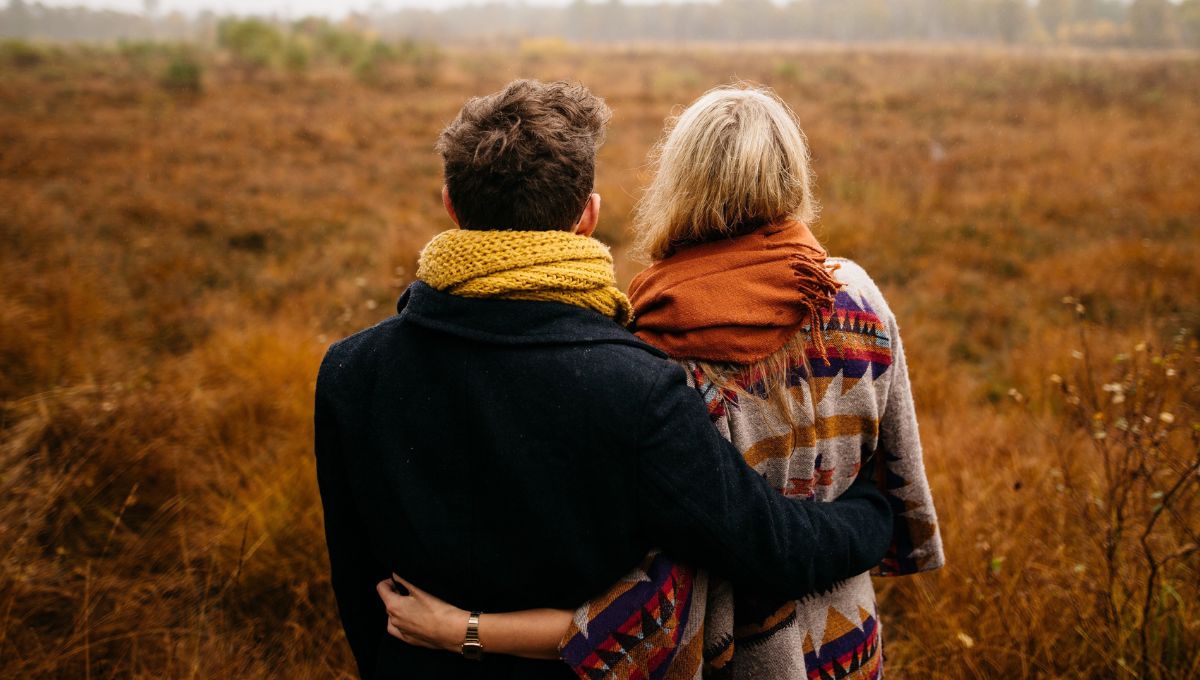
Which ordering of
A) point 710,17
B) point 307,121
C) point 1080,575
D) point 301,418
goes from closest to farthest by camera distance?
point 1080,575 < point 301,418 < point 307,121 < point 710,17

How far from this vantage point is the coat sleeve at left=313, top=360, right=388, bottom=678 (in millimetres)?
1206

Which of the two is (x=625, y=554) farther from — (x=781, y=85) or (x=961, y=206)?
(x=781, y=85)

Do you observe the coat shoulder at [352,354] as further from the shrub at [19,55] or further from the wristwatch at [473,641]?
the shrub at [19,55]

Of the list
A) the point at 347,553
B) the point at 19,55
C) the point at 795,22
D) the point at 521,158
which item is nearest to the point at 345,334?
the point at 347,553

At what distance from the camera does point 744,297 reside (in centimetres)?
124

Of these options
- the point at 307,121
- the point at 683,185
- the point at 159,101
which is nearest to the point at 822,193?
the point at 683,185

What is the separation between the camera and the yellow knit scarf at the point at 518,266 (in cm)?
103

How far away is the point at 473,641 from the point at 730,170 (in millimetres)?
1019

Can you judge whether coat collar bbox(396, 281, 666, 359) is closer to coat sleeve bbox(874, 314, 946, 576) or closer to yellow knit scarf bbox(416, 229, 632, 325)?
yellow knit scarf bbox(416, 229, 632, 325)

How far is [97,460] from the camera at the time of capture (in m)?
2.96

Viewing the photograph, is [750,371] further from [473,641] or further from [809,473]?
[473,641]

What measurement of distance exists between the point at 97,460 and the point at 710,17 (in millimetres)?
108849

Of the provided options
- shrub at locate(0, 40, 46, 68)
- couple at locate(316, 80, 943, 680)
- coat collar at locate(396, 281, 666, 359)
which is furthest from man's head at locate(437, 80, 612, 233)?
shrub at locate(0, 40, 46, 68)

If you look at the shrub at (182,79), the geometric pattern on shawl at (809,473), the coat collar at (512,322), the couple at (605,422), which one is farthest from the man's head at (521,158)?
the shrub at (182,79)
